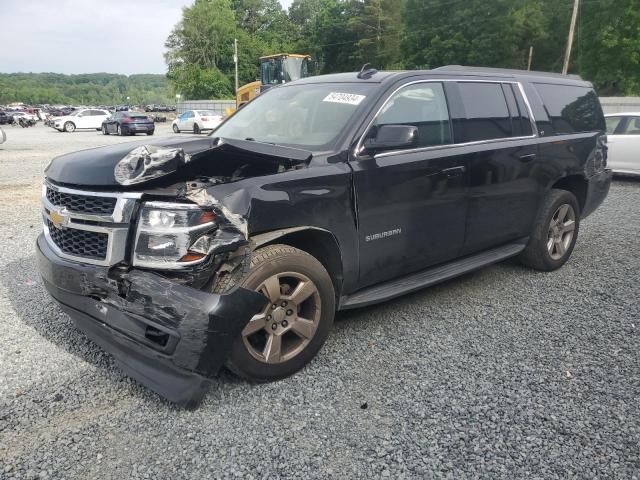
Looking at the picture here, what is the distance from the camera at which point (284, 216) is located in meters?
3.03

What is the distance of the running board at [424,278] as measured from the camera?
11.7ft

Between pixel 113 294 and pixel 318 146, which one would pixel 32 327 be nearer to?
pixel 113 294

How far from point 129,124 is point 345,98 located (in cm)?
2971

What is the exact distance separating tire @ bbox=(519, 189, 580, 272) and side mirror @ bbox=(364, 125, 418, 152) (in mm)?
2295

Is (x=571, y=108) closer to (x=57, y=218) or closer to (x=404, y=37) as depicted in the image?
(x=57, y=218)

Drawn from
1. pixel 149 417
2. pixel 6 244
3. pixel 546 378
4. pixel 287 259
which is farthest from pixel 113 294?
pixel 6 244

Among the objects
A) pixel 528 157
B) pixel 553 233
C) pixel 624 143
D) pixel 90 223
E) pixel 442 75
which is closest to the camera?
pixel 90 223

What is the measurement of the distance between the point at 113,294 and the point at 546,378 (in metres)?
2.68

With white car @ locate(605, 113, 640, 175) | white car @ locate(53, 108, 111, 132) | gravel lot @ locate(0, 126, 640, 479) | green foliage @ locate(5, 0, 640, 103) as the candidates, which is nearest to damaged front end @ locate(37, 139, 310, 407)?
gravel lot @ locate(0, 126, 640, 479)

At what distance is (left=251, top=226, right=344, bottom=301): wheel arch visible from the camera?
318cm

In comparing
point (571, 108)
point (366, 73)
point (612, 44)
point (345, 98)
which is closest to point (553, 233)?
point (571, 108)

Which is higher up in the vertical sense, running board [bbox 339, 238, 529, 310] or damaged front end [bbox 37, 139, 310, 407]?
damaged front end [bbox 37, 139, 310, 407]

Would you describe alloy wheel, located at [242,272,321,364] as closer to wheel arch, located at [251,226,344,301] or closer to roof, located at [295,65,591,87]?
wheel arch, located at [251,226,344,301]

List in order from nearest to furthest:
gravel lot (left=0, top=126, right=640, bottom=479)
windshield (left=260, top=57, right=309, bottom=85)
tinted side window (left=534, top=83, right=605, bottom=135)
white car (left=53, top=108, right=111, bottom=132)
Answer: gravel lot (left=0, top=126, right=640, bottom=479) < tinted side window (left=534, top=83, right=605, bottom=135) < windshield (left=260, top=57, right=309, bottom=85) < white car (left=53, top=108, right=111, bottom=132)
